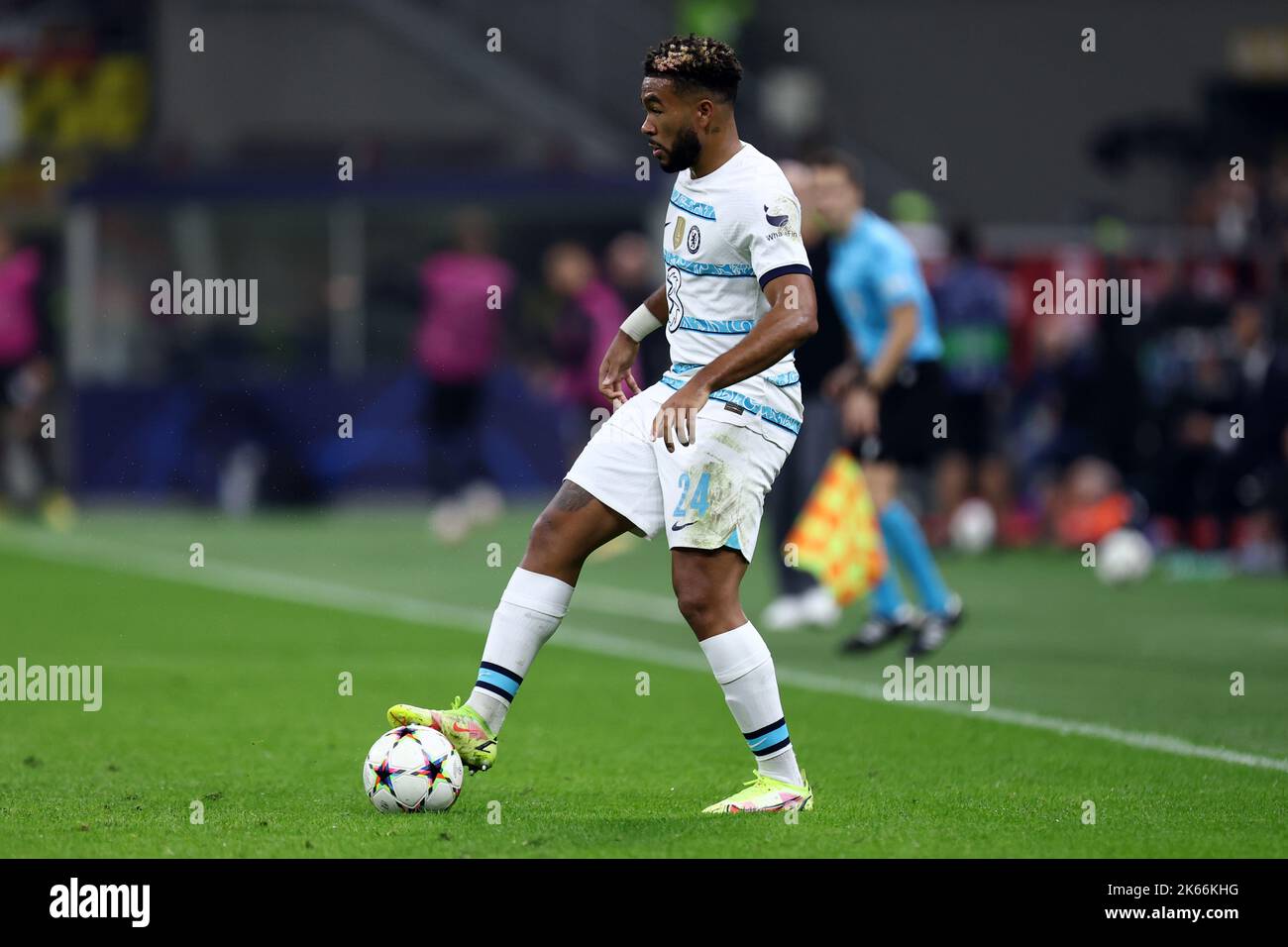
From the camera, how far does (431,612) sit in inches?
516

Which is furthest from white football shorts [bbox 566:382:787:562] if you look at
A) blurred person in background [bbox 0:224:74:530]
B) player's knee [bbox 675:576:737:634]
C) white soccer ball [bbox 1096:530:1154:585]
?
blurred person in background [bbox 0:224:74:530]

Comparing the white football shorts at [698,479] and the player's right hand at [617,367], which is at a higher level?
the player's right hand at [617,367]

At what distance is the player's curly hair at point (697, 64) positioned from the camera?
6422 millimetres

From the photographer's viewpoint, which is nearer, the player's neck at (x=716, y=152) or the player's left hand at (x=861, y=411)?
the player's neck at (x=716, y=152)

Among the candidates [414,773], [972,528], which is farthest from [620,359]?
[972,528]

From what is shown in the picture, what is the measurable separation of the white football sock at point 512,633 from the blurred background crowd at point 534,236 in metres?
6.28

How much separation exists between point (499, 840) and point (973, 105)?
84.4 ft

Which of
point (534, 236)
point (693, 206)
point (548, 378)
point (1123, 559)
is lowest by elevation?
point (1123, 559)

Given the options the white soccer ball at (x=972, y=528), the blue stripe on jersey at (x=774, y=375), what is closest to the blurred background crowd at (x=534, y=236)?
the white soccer ball at (x=972, y=528)

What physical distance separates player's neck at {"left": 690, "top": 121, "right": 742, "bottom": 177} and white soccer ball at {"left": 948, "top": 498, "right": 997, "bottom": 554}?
443 inches

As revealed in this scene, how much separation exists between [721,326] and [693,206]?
13.5 inches

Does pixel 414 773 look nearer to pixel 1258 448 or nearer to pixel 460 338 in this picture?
pixel 1258 448

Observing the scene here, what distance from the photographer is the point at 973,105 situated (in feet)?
101

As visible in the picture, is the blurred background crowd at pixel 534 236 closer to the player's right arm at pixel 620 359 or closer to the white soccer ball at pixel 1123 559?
the white soccer ball at pixel 1123 559
